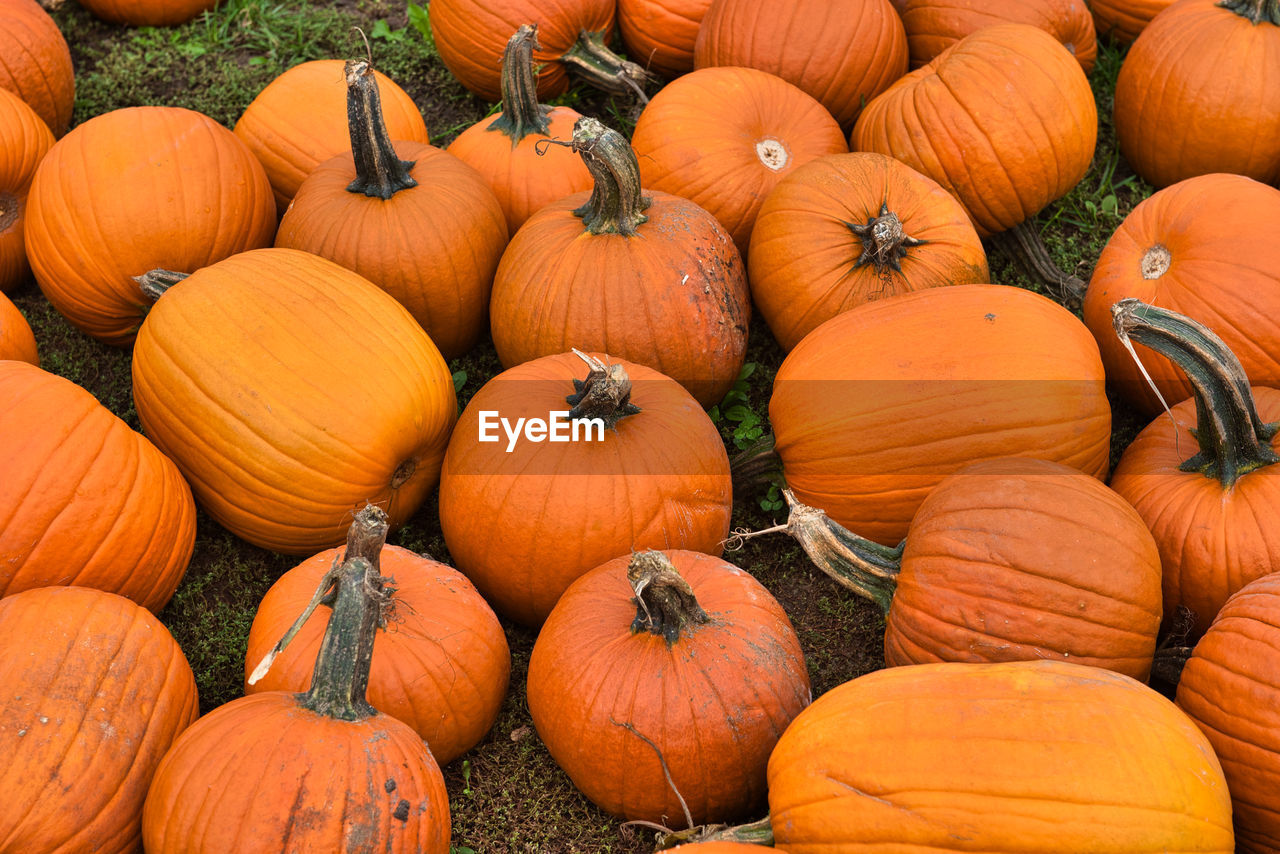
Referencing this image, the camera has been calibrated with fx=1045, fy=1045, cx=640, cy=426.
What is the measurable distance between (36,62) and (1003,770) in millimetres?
4717

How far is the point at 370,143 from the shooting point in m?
3.71

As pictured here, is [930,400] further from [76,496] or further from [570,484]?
[76,496]

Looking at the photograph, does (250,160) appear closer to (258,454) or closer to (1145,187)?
(258,454)

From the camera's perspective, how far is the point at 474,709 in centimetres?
298

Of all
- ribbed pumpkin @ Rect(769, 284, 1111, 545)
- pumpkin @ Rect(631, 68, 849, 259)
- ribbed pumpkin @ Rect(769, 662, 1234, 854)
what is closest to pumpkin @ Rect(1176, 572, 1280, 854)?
ribbed pumpkin @ Rect(769, 662, 1234, 854)

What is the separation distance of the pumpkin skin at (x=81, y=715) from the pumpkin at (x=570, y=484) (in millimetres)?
947

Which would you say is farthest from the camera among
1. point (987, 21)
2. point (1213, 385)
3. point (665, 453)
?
Result: point (987, 21)

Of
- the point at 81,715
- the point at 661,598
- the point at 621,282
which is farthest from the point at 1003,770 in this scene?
the point at 81,715

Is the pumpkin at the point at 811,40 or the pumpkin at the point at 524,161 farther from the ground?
the pumpkin at the point at 811,40

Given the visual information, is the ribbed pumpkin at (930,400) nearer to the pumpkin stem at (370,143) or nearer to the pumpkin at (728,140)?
the pumpkin at (728,140)

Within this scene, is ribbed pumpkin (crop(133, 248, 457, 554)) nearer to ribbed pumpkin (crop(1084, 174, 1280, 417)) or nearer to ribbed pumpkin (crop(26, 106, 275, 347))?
ribbed pumpkin (crop(26, 106, 275, 347))

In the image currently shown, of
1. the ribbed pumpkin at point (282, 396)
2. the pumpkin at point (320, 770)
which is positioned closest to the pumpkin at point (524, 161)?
the ribbed pumpkin at point (282, 396)

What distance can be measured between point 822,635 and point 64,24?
481 centimetres

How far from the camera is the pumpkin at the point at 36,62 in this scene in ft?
14.6
